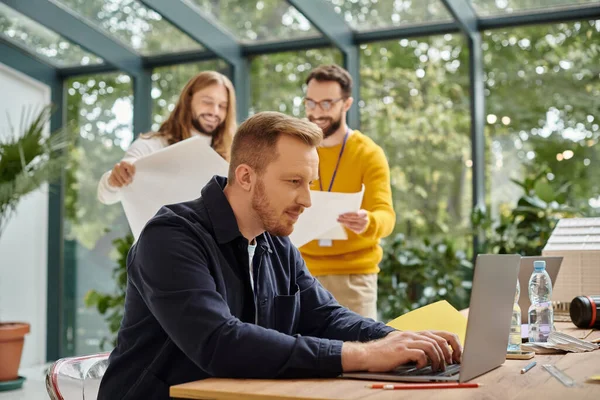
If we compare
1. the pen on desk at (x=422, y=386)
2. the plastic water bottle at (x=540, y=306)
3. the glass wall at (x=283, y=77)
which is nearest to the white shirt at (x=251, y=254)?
the pen on desk at (x=422, y=386)

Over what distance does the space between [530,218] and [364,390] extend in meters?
4.08

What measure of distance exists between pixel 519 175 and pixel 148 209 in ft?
10.6

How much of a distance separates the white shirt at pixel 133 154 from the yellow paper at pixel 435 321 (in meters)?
1.53

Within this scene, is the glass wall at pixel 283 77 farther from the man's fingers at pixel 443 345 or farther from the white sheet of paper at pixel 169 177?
the man's fingers at pixel 443 345

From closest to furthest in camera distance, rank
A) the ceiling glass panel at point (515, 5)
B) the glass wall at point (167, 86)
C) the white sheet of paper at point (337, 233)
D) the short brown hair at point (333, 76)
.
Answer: the white sheet of paper at point (337, 233)
the short brown hair at point (333, 76)
the ceiling glass panel at point (515, 5)
the glass wall at point (167, 86)

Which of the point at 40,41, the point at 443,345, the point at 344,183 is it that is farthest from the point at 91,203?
the point at 443,345

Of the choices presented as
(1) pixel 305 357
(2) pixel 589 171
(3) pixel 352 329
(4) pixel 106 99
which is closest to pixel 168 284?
(1) pixel 305 357

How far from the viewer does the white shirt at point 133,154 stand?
11.0 ft

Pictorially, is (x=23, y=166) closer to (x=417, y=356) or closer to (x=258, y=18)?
(x=258, y=18)

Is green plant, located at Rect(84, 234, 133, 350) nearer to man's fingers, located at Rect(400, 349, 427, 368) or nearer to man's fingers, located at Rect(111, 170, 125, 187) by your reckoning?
man's fingers, located at Rect(111, 170, 125, 187)

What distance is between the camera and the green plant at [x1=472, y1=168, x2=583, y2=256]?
16.9ft

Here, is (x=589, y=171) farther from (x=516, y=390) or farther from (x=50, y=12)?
(x=516, y=390)

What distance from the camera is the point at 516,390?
4.75 ft

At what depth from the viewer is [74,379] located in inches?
78.2
